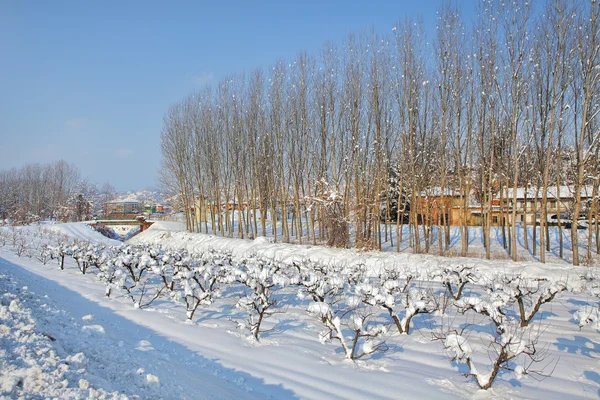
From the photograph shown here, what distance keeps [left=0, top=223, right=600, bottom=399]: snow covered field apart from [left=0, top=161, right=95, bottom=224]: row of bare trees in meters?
43.9

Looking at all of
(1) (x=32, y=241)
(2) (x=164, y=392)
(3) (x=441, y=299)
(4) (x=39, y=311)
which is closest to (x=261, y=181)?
(1) (x=32, y=241)

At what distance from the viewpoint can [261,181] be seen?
26.5 meters

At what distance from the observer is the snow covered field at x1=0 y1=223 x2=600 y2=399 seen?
13.8 feet

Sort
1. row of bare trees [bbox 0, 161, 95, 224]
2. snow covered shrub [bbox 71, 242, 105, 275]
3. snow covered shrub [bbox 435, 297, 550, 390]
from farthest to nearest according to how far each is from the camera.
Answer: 1. row of bare trees [bbox 0, 161, 95, 224]
2. snow covered shrub [bbox 71, 242, 105, 275]
3. snow covered shrub [bbox 435, 297, 550, 390]

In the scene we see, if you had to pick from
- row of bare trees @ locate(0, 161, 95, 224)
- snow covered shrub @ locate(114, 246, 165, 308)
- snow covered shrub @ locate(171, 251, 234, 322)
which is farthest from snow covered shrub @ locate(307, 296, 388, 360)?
row of bare trees @ locate(0, 161, 95, 224)

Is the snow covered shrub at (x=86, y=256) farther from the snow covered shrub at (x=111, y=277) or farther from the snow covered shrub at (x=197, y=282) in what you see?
the snow covered shrub at (x=197, y=282)

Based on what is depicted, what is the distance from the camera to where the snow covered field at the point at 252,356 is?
420 centimetres

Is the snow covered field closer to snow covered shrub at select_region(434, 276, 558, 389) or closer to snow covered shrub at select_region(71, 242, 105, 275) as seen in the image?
snow covered shrub at select_region(434, 276, 558, 389)

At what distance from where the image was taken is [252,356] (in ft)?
19.6

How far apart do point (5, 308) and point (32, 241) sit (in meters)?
18.0

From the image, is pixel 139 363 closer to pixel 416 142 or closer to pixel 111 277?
pixel 111 277

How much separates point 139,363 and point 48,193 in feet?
198

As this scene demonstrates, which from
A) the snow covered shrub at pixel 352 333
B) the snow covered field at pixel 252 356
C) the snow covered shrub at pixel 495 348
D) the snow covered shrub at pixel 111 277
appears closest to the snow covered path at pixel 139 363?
the snow covered field at pixel 252 356

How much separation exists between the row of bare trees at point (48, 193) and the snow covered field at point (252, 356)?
43934mm
